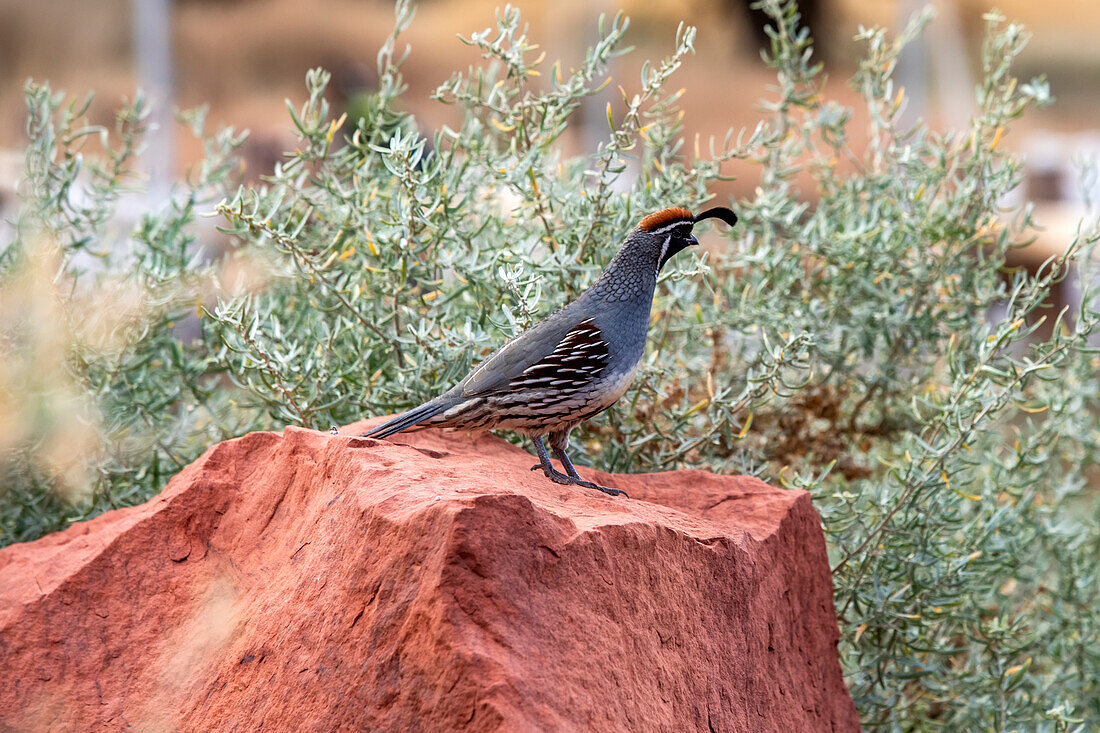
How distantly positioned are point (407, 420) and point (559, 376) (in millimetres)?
506

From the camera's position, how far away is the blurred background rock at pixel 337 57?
1077 cm

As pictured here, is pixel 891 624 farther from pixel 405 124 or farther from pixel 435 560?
pixel 405 124

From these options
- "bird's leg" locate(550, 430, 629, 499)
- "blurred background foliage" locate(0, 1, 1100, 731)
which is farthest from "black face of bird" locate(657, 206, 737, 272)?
"bird's leg" locate(550, 430, 629, 499)

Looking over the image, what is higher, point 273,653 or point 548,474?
point 548,474

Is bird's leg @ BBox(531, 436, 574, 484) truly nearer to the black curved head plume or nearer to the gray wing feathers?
the gray wing feathers

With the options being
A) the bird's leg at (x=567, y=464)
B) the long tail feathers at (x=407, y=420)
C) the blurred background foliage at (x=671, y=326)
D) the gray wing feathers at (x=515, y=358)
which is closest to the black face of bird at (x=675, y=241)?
the blurred background foliage at (x=671, y=326)

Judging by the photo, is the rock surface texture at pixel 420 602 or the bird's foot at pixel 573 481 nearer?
the rock surface texture at pixel 420 602

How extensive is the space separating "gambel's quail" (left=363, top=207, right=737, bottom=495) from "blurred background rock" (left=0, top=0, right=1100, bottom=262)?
6.32 metres

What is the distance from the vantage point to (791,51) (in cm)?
514

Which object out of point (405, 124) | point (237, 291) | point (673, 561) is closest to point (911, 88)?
point (405, 124)

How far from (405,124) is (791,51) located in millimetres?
1901

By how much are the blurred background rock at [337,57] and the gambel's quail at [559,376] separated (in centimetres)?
632

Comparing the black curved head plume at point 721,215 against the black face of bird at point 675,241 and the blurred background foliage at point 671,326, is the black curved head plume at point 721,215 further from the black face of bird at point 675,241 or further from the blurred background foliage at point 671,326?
the blurred background foliage at point 671,326

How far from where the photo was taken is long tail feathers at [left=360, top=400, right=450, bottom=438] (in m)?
3.31
